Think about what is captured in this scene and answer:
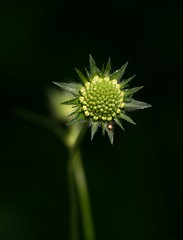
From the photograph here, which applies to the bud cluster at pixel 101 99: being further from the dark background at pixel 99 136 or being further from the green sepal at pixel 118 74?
the dark background at pixel 99 136

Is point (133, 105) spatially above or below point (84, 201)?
below

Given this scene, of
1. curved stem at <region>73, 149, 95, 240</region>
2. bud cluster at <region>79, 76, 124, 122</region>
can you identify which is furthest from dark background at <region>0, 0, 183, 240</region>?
bud cluster at <region>79, 76, 124, 122</region>

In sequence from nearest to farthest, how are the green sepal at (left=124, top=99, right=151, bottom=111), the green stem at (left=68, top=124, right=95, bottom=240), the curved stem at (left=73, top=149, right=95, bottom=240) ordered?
1. the green sepal at (left=124, top=99, right=151, bottom=111)
2. the green stem at (left=68, top=124, right=95, bottom=240)
3. the curved stem at (left=73, top=149, right=95, bottom=240)

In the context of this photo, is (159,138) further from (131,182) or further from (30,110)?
(30,110)

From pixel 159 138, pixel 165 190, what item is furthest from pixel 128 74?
pixel 165 190

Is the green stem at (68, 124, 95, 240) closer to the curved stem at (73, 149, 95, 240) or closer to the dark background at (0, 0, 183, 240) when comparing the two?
the curved stem at (73, 149, 95, 240)

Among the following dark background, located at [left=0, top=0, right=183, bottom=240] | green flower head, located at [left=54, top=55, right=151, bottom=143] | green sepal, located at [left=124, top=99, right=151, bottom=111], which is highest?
dark background, located at [left=0, top=0, right=183, bottom=240]

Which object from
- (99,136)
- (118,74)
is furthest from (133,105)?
(99,136)

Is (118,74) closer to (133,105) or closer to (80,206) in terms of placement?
(133,105)
